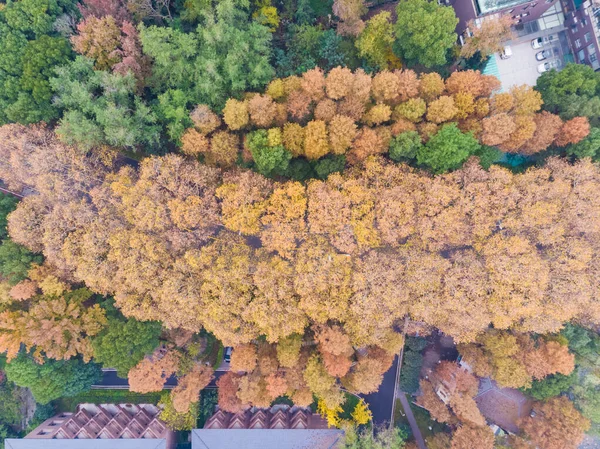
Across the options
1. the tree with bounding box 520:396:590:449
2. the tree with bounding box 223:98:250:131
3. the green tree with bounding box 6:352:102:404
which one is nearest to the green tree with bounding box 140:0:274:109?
the tree with bounding box 223:98:250:131

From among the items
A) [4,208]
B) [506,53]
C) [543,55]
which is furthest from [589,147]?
[4,208]

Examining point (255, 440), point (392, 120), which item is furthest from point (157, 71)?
point (255, 440)

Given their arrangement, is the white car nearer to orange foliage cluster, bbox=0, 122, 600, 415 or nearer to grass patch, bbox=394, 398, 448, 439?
orange foliage cluster, bbox=0, 122, 600, 415

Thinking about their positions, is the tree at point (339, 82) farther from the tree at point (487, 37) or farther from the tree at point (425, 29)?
the tree at point (487, 37)

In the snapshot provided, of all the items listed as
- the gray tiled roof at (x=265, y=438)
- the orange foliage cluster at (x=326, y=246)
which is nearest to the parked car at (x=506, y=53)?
the orange foliage cluster at (x=326, y=246)

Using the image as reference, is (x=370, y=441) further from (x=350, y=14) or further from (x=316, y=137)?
(x=350, y=14)
